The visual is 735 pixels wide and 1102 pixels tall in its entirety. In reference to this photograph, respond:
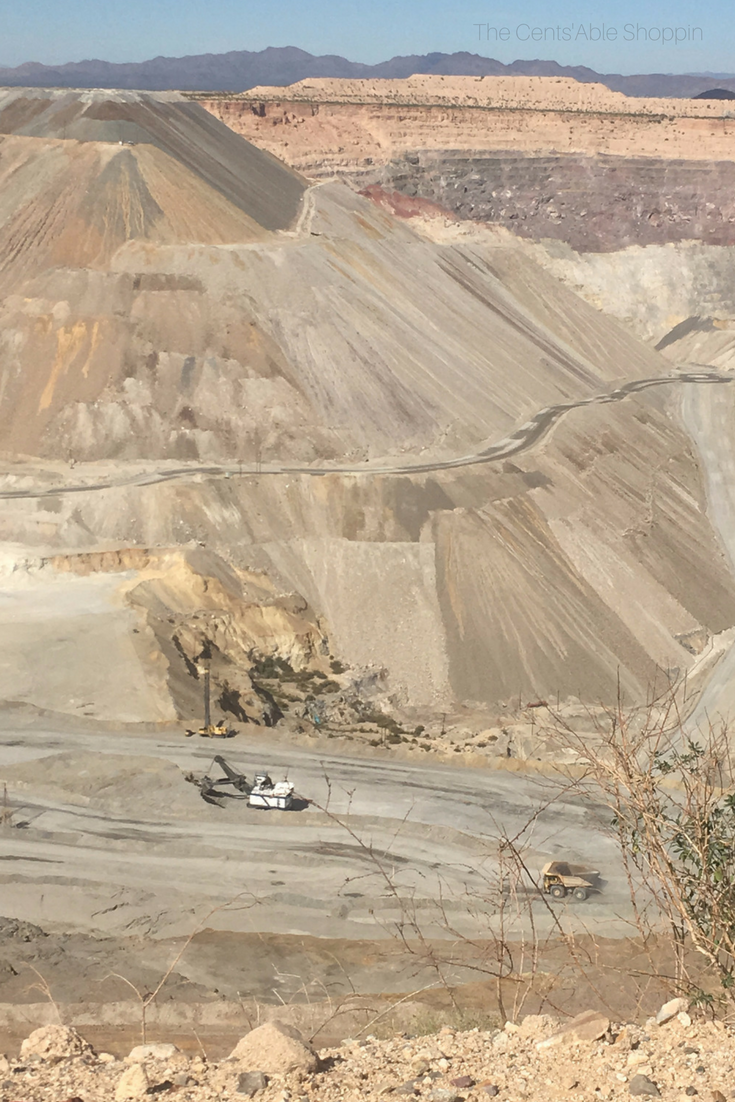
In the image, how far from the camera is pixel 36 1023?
1577 cm

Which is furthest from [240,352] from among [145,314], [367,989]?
[367,989]

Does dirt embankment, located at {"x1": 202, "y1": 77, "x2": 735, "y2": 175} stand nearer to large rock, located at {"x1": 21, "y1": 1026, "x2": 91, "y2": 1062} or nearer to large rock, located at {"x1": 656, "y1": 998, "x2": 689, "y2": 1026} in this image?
large rock, located at {"x1": 21, "y1": 1026, "x2": 91, "y2": 1062}

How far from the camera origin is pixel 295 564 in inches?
1812

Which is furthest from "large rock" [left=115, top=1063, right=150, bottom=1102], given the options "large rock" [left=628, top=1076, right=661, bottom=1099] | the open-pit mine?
the open-pit mine

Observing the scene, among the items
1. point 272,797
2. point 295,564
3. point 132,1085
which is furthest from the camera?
point 295,564

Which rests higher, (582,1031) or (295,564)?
(582,1031)

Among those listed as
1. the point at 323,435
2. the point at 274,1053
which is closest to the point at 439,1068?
the point at 274,1053

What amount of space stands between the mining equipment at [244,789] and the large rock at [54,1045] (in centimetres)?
1695

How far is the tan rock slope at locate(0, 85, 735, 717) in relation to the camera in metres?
44.8

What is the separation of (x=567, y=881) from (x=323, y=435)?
32.1 meters

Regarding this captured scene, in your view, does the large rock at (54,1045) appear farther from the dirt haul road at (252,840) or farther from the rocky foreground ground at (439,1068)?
the dirt haul road at (252,840)

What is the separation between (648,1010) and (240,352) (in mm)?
43178

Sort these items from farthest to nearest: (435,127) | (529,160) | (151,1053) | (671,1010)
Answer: (435,127) → (529,160) → (151,1053) → (671,1010)

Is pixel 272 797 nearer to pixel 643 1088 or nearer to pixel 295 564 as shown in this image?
pixel 295 564
